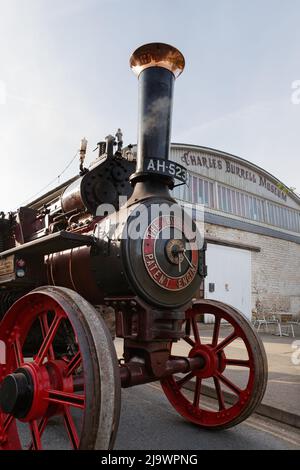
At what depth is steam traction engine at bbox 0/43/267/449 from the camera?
2166mm

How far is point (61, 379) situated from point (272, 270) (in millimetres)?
13366

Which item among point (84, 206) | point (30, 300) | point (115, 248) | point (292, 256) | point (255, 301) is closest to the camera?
point (30, 300)

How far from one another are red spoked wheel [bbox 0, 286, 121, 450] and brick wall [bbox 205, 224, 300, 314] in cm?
1029

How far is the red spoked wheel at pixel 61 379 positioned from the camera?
5.91 feet

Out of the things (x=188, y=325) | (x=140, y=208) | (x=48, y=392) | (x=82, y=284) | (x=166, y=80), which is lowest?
(x=48, y=392)

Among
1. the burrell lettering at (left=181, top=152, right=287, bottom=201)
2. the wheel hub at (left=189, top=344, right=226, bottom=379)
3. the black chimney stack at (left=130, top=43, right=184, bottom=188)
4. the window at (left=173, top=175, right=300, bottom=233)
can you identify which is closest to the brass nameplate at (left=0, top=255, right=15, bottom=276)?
the black chimney stack at (left=130, top=43, right=184, bottom=188)

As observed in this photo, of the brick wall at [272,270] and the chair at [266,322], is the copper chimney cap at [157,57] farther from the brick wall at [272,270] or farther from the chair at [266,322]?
the brick wall at [272,270]

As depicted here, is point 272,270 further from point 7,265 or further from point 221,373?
point 7,265

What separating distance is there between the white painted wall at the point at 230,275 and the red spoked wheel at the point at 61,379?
383 inches

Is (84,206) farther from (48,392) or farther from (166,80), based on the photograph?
(48,392)
